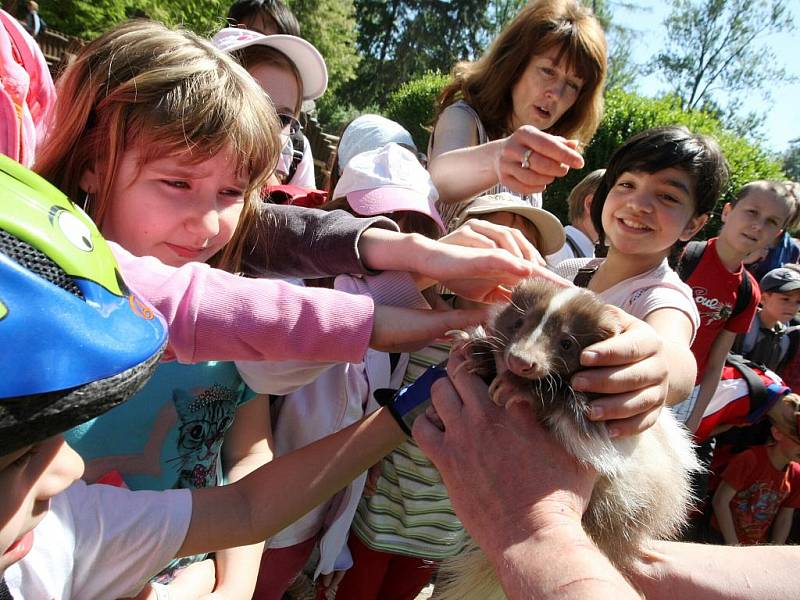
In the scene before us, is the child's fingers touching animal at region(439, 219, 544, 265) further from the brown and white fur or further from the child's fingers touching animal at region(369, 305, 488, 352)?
the child's fingers touching animal at region(369, 305, 488, 352)

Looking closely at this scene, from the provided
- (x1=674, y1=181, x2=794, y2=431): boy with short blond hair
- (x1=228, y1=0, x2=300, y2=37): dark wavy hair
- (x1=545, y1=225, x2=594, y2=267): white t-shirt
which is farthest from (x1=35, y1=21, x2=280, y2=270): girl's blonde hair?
(x1=674, y1=181, x2=794, y2=431): boy with short blond hair

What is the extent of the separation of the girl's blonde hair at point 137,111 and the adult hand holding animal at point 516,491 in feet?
3.25

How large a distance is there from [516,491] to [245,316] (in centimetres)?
78

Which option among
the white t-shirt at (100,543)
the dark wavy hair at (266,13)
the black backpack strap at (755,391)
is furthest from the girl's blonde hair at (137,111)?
the black backpack strap at (755,391)

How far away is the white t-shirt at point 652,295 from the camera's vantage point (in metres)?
2.16

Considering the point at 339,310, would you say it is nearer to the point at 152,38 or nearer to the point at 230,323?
the point at 230,323

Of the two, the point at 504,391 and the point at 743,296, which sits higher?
the point at 504,391

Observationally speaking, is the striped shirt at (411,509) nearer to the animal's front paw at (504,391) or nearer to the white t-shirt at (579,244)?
the animal's front paw at (504,391)

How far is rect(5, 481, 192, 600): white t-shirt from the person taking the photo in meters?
1.15

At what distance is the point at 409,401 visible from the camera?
169 cm

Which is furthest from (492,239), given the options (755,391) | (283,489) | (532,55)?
(755,391)

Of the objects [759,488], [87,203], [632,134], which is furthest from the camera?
[632,134]

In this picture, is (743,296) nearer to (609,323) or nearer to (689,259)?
(689,259)

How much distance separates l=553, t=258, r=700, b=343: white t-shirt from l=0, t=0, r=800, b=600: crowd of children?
0.01 m
